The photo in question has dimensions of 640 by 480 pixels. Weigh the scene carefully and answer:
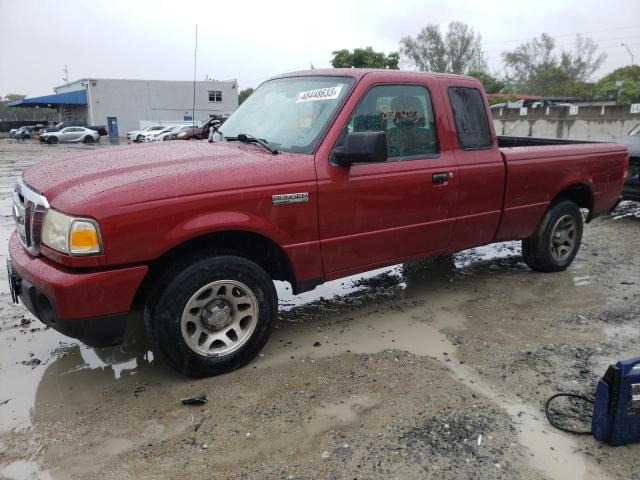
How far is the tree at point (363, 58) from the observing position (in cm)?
4066

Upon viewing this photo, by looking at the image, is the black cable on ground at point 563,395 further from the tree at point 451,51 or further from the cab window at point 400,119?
the tree at point 451,51

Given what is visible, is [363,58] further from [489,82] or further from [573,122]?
[489,82]

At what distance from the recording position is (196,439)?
8.86ft

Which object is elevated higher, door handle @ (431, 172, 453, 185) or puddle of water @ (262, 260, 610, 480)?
door handle @ (431, 172, 453, 185)

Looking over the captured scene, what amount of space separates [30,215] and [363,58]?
4066 cm

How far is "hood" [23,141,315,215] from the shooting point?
283 cm

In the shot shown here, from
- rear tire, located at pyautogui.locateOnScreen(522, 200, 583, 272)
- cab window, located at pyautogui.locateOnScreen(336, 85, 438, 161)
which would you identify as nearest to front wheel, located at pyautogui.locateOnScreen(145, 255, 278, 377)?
cab window, located at pyautogui.locateOnScreen(336, 85, 438, 161)

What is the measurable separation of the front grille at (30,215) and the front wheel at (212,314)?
A: 30.3 inches

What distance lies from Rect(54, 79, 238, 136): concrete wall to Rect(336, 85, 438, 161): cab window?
157 feet

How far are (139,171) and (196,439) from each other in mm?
1587

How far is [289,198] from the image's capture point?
3316mm

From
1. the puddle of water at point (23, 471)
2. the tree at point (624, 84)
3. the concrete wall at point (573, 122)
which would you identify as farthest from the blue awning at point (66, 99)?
the puddle of water at point (23, 471)

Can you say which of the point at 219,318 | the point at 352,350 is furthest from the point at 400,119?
the point at 219,318

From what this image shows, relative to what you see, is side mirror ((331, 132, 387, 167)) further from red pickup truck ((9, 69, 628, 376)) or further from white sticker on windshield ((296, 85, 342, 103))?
white sticker on windshield ((296, 85, 342, 103))
